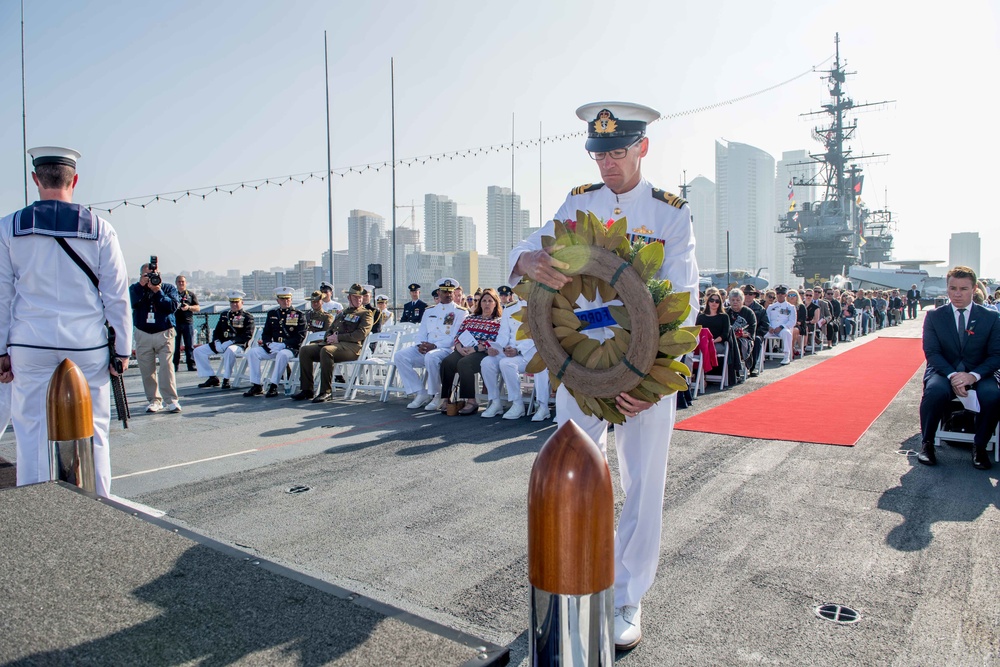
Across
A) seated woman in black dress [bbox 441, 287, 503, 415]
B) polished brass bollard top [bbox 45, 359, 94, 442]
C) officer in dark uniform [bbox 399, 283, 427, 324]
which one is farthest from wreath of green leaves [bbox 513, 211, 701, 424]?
officer in dark uniform [bbox 399, 283, 427, 324]

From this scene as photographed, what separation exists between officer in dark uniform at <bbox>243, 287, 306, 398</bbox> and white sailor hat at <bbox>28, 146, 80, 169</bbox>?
6.86 m

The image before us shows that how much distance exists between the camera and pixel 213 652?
168 cm

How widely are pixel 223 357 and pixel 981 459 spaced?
10.4 meters

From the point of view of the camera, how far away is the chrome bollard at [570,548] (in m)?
1.47

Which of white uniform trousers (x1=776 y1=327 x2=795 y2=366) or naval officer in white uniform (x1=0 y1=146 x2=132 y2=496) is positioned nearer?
naval officer in white uniform (x1=0 y1=146 x2=132 y2=496)

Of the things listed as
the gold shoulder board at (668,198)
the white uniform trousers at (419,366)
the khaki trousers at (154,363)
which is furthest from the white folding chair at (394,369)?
the gold shoulder board at (668,198)

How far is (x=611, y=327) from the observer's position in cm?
246

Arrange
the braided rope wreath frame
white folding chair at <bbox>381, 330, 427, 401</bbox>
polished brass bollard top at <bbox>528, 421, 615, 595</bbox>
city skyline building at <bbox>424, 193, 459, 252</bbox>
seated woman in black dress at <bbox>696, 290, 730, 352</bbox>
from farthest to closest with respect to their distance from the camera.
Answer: city skyline building at <bbox>424, 193, 459, 252</bbox>
seated woman in black dress at <bbox>696, 290, 730, 352</bbox>
white folding chair at <bbox>381, 330, 427, 401</bbox>
the braided rope wreath frame
polished brass bollard top at <bbox>528, 421, 615, 595</bbox>

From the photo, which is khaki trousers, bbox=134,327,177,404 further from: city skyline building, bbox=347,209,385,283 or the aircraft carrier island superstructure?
the aircraft carrier island superstructure

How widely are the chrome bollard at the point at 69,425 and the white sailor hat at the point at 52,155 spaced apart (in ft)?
4.50

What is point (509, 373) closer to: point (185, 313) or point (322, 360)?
point (322, 360)

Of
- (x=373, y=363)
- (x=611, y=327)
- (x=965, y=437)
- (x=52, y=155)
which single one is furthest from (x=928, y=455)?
(x=373, y=363)

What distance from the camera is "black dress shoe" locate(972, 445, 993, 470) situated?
553cm

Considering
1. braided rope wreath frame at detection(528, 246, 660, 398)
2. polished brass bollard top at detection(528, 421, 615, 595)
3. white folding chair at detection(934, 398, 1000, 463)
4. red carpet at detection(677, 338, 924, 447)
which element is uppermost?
braided rope wreath frame at detection(528, 246, 660, 398)
